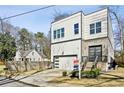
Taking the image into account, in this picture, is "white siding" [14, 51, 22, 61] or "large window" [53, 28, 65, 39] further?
"large window" [53, 28, 65, 39]

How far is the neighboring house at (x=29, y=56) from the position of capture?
38.7 ft

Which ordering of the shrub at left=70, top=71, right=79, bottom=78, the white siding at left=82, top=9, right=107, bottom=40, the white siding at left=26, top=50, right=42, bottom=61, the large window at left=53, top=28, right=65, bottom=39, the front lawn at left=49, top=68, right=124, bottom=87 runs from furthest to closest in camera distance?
the large window at left=53, top=28, right=65, bottom=39, the white siding at left=26, top=50, right=42, bottom=61, the shrub at left=70, top=71, right=79, bottom=78, the white siding at left=82, top=9, right=107, bottom=40, the front lawn at left=49, top=68, right=124, bottom=87

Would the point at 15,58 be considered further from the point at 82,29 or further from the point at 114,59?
the point at 114,59

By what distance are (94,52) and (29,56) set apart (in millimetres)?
2003

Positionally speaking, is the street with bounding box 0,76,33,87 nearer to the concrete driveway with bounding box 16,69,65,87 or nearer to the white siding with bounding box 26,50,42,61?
the concrete driveway with bounding box 16,69,65,87

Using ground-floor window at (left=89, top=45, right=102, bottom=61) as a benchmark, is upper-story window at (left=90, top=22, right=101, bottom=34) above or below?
above

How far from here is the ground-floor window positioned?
1181 cm

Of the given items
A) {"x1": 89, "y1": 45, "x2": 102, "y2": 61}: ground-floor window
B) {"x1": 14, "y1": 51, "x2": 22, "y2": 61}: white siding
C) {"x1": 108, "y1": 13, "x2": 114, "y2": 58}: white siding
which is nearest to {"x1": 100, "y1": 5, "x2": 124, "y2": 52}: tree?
{"x1": 108, "y1": 13, "x2": 114, "y2": 58}: white siding

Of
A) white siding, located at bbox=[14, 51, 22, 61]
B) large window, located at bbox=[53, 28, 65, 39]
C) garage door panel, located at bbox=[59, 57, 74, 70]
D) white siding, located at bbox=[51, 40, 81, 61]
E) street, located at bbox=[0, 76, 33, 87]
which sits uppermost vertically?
large window, located at bbox=[53, 28, 65, 39]

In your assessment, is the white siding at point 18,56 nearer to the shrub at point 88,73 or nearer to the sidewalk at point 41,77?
the sidewalk at point 41,77

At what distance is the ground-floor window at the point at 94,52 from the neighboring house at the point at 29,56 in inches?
60.3

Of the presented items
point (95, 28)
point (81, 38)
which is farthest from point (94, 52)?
point (95, 28)

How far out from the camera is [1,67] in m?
12.1
